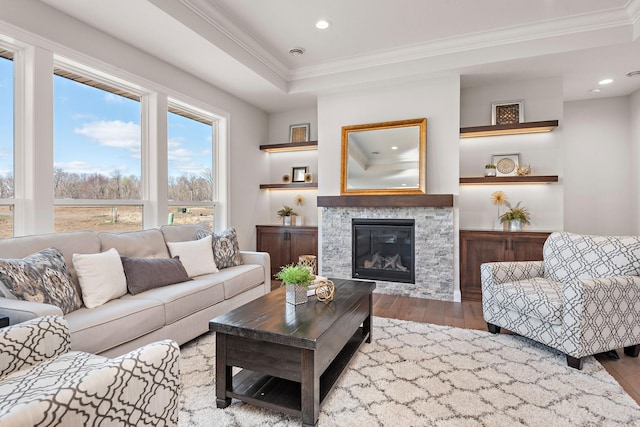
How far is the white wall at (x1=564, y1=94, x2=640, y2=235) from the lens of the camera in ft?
15.2

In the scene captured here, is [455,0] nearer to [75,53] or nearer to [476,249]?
[476,249]

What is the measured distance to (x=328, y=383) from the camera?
196 centimetres

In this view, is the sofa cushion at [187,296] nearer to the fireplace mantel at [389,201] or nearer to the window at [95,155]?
the window at [95,155]

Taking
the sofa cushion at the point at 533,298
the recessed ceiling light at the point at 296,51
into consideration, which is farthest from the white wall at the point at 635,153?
the recessed ceiling light at the point at 296,51

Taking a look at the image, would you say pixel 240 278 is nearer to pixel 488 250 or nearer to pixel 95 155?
pixel 95 155

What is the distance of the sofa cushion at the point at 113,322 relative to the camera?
6.15 feet

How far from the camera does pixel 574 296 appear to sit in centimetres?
223

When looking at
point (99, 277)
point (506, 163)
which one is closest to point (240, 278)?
point (99, 277)

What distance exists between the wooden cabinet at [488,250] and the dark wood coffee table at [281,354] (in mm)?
2476

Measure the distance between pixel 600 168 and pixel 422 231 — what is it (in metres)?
2.84

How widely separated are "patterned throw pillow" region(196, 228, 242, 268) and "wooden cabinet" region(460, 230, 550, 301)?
2.65 meters

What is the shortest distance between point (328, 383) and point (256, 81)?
11.7ft

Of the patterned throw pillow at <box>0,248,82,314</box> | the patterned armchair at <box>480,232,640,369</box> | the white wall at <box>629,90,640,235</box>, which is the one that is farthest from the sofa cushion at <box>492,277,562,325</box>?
the patterned throw pillow at <box>0,248,82,314</box>

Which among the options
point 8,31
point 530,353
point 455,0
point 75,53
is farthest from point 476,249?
point 8,31
